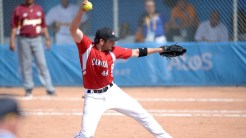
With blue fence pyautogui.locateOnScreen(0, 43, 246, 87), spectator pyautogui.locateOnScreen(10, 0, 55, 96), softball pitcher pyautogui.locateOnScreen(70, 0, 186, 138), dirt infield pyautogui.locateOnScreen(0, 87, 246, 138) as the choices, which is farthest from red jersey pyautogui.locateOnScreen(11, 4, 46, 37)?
softball pitcher pyautogui.locateOnScreen(70, 0, 186, 138)

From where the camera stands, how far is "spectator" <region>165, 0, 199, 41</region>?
14297mm

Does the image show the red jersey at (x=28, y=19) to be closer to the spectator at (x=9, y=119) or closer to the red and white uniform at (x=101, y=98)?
the red and white uniform at (x=101, y=98)

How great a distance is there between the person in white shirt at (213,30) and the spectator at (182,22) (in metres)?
0.22

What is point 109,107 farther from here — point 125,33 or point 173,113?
point 125,33

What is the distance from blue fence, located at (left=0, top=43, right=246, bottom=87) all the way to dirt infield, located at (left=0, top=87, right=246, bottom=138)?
26cm

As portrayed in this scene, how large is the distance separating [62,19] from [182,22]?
3286mm

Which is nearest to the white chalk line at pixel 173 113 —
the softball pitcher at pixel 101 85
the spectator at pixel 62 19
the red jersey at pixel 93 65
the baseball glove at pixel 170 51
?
the baseball glove at pixel 170 51

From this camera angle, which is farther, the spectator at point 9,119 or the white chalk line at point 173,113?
the white chalk line at point 173,113

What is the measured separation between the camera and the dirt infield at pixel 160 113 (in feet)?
27.7

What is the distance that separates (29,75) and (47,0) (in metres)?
3.77

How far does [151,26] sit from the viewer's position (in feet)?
46.8

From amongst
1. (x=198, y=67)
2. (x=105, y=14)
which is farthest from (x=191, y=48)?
(x=105, y=14)

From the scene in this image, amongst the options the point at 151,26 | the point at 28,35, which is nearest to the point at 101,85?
the point at 28,35

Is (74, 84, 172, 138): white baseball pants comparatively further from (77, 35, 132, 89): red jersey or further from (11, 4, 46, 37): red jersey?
(11, 4, 46, 37): red jersey
